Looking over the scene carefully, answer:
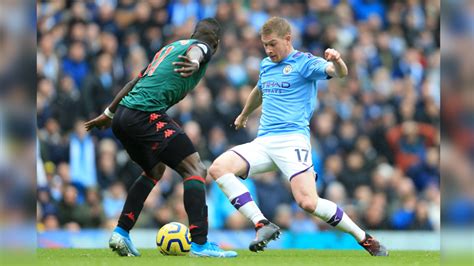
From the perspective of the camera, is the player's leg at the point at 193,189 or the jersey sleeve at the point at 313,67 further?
the jersey sleeve at the point at 313,67

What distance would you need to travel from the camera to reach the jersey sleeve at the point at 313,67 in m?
7.81

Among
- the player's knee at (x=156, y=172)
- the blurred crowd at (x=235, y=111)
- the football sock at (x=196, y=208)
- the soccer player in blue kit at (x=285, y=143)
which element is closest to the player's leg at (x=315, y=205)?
the soccer player in blue kit at (x=285, y=143)

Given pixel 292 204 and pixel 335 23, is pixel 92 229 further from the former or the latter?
pixel 335 23

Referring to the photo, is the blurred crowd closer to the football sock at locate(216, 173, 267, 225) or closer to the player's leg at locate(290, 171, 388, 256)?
the football sock at locate(216, 173, 267, 225)

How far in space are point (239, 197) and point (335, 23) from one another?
31.9ft

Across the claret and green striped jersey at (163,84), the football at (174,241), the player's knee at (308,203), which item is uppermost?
the claret and green striped jersey at (163,84)

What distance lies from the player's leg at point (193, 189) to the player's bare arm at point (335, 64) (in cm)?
134

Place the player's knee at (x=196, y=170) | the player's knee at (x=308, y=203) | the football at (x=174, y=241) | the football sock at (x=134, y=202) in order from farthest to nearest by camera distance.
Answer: the football at (x=174, y=241) → the football sock at (x=134, y=202) → the player's knee at (x=308, y=203) → the player's knee at (x=196, y=170)

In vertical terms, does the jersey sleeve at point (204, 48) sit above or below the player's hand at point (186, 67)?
above

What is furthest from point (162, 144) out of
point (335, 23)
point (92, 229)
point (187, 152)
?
point (335, 23)

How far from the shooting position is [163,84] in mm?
7844

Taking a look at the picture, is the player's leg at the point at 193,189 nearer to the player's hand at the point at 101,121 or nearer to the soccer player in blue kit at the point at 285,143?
the soccer player in blue kit at the point at 285,143

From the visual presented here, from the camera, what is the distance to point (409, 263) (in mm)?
7250

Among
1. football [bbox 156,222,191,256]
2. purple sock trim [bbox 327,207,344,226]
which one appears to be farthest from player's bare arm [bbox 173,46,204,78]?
purple sock trim [bbox 327,207,344,226]
